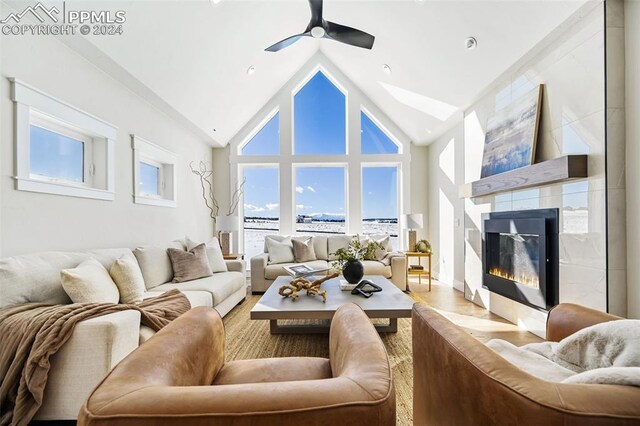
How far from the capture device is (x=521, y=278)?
2945mm

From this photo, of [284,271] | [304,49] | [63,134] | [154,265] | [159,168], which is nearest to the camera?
[63,134]

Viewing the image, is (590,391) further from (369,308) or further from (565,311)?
(369,308)

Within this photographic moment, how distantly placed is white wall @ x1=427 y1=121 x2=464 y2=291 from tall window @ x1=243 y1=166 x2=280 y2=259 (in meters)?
2.94

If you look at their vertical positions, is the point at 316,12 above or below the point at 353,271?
above

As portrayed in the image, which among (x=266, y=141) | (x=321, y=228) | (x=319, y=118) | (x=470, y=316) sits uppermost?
(x=319, y=118)

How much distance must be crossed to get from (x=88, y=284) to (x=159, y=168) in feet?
8.39

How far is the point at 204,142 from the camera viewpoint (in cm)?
Result: 531

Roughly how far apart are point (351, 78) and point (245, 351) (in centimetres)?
490

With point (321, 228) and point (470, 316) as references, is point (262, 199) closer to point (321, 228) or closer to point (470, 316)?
point (321, 228)

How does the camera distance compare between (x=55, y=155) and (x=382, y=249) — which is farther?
(x=382, y=249)

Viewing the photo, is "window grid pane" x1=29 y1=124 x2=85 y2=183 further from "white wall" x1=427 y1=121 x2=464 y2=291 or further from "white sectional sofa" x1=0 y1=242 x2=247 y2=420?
"white wall" x1=427 y1=121 x2=464 y2=291

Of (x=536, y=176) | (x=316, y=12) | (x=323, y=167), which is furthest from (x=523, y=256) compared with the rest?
(x=323, y=167)

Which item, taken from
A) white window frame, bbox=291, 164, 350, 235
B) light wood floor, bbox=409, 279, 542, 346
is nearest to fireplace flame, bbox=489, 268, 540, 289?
light wood floor, bbox=409, 279, 542, 346

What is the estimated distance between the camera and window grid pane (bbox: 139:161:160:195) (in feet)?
12.2
